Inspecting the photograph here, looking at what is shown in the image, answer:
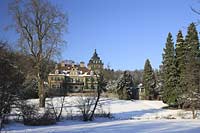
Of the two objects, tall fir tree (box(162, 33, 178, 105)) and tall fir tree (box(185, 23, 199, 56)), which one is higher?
tall fir tree (box(185, 23, 199, 56))

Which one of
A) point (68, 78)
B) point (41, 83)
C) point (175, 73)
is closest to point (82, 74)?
point (68, 78)

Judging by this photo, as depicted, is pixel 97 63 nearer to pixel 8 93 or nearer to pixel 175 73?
pixel 175 73

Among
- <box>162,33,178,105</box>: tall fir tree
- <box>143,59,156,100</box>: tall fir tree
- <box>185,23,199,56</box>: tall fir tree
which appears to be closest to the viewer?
<box>185,23,199,56</box>: tall fir tree

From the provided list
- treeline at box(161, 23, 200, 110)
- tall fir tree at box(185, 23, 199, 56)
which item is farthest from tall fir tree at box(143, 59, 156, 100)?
tall fir tree at box(185, 23, 199, 56)

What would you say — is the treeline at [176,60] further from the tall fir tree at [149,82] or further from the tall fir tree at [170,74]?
the tall fir tree at [149,82]

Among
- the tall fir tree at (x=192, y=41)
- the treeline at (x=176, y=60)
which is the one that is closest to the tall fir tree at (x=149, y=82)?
the treeline at (x=176, y=60)

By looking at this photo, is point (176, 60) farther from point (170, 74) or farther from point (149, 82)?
point (149, 82)

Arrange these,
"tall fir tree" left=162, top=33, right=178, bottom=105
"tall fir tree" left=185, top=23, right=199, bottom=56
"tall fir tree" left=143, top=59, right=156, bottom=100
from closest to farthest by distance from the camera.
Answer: "tall fir tree" left=185, top=23, right=199, bottom=56
"tall fir tree" left=162, top=33, right=178, bottom=105
"tall fir tree" left=143, top=59, right=156, bottom=100

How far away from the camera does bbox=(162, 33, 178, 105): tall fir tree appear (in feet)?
153

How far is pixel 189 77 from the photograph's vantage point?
100ft

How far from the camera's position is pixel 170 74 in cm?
4759

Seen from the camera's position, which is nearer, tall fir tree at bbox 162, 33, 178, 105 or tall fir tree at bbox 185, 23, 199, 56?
tall fir tree at bbox 185, 23, 199, 56

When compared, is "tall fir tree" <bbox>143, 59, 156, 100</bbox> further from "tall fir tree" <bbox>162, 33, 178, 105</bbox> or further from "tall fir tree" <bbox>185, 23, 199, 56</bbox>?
"tall fir tree" <bbox>185, 23, 199, 56</bbox>

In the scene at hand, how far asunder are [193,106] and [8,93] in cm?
2295
